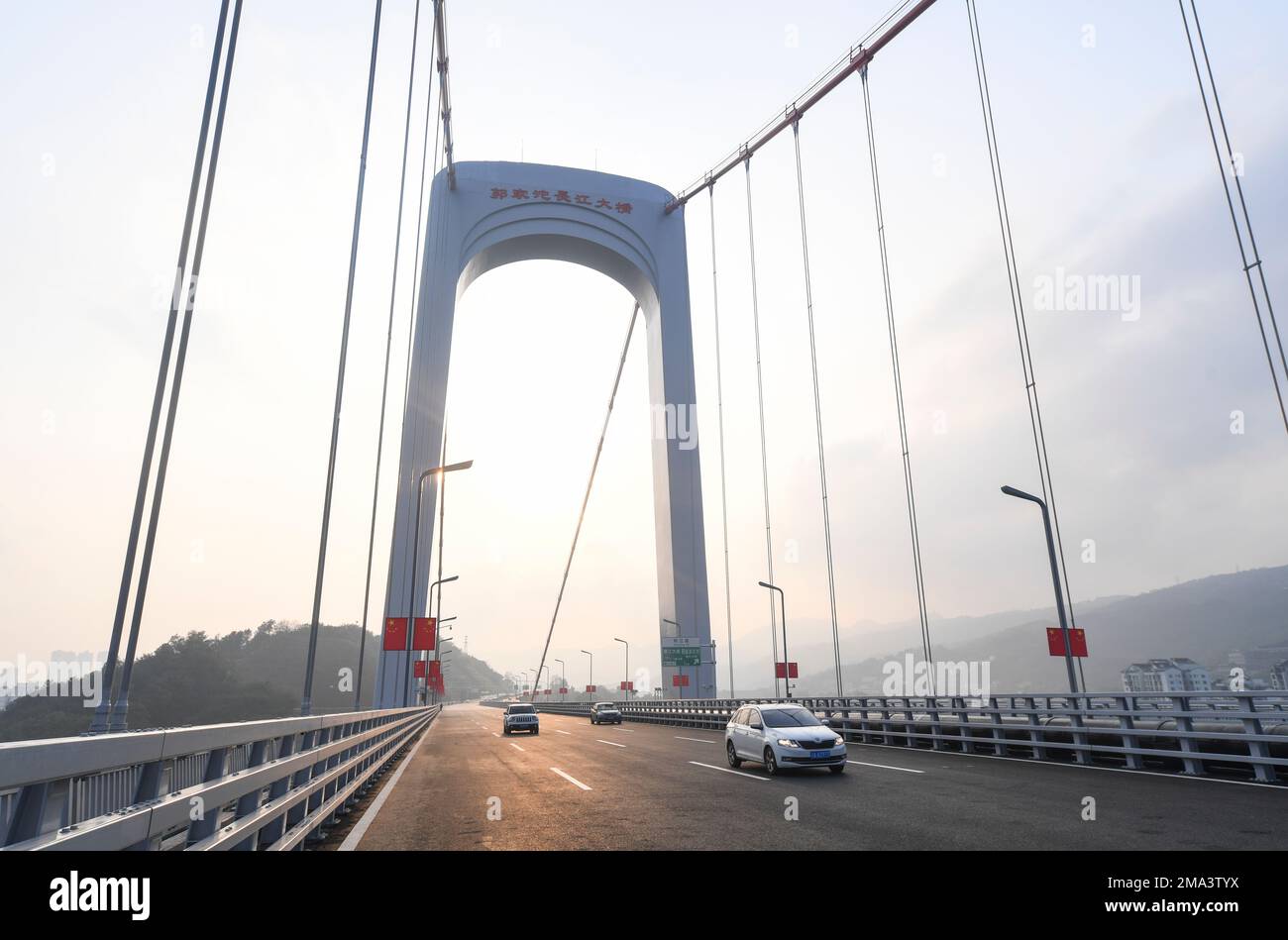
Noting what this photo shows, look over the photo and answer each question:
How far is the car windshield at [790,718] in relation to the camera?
616 inches

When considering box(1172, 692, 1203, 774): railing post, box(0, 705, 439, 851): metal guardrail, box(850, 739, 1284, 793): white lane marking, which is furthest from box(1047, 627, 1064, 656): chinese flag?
box(0, 705, 439, 851): metal guardrail

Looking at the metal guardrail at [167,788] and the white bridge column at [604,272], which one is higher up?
the white bridge column at [604,272]

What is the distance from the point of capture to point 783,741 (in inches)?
576

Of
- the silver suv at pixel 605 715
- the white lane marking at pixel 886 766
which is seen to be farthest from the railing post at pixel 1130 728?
the silver suv at pixel 605 715

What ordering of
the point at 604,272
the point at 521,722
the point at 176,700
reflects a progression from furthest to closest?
1. the point at 604,272
2. the point at 176,700
3. the point at 521,722

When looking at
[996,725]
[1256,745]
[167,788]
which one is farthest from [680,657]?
[167,788]

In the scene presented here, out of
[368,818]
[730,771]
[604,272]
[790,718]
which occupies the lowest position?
[730,771]

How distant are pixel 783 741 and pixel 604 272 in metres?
62.6

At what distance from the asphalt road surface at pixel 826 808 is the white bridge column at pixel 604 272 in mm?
41623

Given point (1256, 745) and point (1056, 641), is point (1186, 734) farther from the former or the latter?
point (1056, 641)

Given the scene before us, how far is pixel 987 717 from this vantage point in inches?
736

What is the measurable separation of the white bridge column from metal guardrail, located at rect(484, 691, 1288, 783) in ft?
120

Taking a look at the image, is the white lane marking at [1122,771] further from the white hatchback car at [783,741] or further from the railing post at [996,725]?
the white hatchback car at [783,741]

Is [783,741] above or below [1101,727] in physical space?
below
